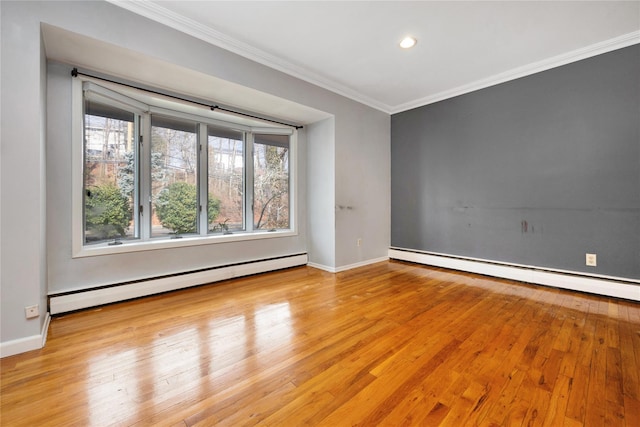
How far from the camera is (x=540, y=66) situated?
3283 millimetres

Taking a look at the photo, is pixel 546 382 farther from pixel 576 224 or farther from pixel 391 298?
pixel 576 224

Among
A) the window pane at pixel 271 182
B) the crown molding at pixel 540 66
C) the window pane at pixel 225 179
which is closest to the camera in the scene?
the crown molding at pixel 540 66

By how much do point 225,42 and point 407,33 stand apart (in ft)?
6.18

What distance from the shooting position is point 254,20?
2.53m

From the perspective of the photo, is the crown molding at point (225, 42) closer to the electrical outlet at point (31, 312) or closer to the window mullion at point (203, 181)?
the window mullion at point (203, 181)

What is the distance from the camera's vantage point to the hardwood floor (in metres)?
1.29

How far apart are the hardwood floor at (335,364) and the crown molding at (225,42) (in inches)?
105

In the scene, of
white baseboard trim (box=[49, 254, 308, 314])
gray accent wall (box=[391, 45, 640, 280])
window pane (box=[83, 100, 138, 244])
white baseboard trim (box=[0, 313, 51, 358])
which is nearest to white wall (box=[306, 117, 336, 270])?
white baseboard trim (box=[49, 254, 308, 314])

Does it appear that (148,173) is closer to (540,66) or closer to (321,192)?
(321,192)

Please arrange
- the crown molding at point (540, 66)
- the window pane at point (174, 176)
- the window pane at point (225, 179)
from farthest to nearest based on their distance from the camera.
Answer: the window pane at point (225, 179) → the window pane at point (174, 176) → the crown molding at point (540, 66)

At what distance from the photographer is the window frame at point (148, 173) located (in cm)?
253

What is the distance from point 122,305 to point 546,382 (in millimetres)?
3455

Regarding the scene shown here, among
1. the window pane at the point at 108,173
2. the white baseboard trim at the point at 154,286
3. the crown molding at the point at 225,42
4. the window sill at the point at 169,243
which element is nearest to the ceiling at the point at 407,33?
the crown molding at the point at 225,42

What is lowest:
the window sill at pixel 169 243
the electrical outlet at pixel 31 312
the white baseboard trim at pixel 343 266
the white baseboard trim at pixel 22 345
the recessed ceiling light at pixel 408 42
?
the white baseboard trim at pixel 22 345
